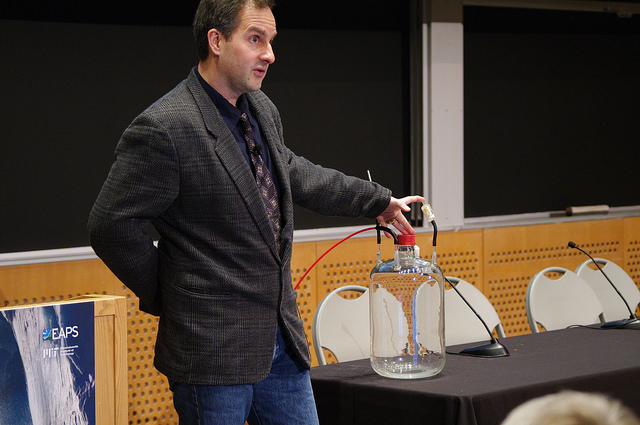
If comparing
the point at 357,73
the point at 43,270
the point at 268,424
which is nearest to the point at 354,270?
the point at 357,73

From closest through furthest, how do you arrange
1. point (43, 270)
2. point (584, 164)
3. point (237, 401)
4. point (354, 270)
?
point (237, 401) < point (43, 270) < point (354, 270) < point (584, 164)

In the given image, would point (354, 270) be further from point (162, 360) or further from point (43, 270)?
point (162, 360)

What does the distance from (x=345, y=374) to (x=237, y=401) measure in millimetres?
726

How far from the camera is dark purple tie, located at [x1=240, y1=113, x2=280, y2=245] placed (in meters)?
2.15

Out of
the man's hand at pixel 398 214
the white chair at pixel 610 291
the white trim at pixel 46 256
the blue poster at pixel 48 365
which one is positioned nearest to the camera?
the man's hand at pixel 398 214

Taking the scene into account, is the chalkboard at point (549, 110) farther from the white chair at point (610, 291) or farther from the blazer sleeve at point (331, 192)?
the blazer sleeve at point (331, 192)

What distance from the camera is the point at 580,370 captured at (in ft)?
8.72

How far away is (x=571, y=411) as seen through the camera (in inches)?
101

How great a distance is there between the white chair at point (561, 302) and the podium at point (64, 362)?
76.4 inches

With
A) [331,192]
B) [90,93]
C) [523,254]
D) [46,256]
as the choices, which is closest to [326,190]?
[331,192]

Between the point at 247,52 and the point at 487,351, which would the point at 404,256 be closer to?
the point at 487,351

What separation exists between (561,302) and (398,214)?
73.8 inches

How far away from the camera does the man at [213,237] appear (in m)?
2.00

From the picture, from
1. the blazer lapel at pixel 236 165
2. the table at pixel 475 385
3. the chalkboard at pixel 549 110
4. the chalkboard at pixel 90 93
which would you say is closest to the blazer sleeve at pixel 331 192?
the blazer lapel at pixel 236 165
